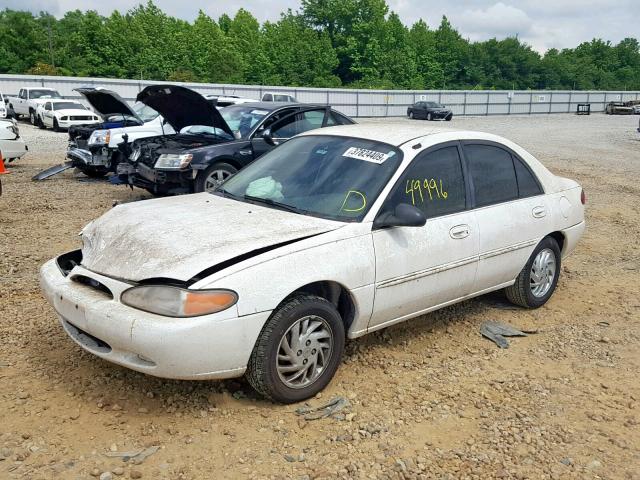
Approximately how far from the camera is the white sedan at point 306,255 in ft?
10.4

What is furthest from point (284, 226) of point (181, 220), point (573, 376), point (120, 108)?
point (120, 108)

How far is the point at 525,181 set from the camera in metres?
5.08

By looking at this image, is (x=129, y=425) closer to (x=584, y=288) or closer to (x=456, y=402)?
(x=456, y=402)

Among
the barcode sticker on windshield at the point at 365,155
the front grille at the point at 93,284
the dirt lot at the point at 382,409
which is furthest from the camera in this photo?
the barcode sticker on windshield at the point at 365,155

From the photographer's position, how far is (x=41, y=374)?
378 cm

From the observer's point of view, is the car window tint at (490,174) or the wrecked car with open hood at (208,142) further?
the wrecked car with open hood at (208,142)

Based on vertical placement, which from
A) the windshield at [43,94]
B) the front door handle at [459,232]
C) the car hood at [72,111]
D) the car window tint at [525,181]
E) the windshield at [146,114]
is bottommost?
the front door handle at [459,232]

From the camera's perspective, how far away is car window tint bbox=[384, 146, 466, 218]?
13.5 ft

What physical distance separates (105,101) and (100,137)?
0.71 meters

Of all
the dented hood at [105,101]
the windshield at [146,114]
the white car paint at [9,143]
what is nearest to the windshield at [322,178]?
the dented hood at [105,101]

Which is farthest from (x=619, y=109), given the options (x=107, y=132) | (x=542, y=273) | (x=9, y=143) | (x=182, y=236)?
(x=182, y=236)

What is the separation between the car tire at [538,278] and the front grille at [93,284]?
132 inches

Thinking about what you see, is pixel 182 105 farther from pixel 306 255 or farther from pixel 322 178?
pixel 306 255

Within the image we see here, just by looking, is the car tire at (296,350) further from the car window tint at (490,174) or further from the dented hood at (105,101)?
the dented hood at (105,101)
